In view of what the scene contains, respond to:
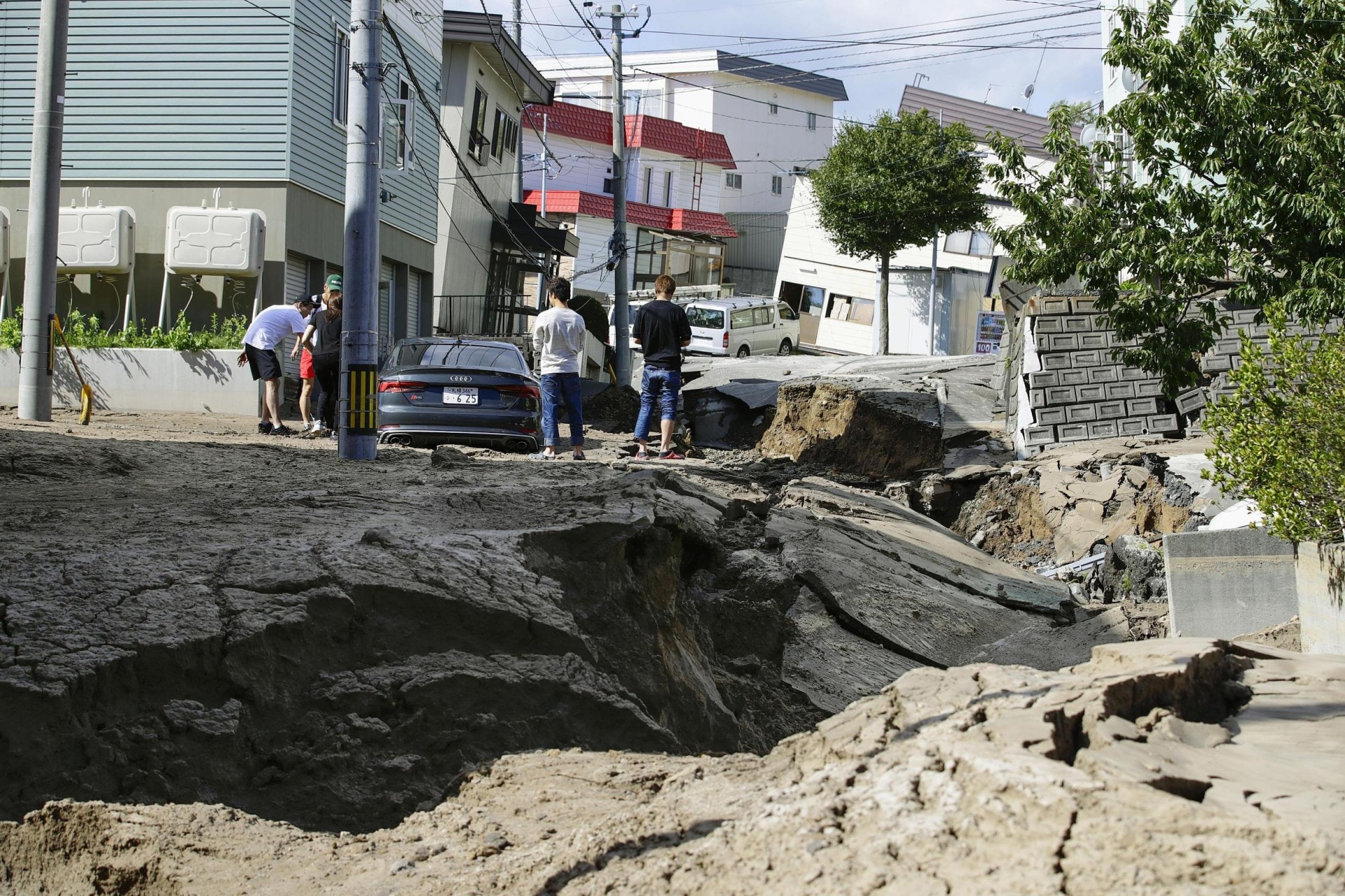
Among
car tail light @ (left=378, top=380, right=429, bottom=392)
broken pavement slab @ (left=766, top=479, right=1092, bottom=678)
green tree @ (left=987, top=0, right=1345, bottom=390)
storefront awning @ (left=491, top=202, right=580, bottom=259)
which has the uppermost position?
storefront awning @ (left=491, top=202, right=580, bottom=259)

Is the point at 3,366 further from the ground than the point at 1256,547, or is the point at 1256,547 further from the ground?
the point at 3,366

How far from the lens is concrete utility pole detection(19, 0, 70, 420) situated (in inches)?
498

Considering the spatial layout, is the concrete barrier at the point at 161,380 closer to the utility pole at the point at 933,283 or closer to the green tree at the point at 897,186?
the green tree at the point at 897,186

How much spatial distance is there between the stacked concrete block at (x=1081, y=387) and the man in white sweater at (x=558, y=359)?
6.62m

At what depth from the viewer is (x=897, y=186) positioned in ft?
137

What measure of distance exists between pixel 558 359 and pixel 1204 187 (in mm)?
6024

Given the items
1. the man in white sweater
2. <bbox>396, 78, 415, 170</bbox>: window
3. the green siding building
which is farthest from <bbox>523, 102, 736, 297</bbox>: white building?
the man in white sweater

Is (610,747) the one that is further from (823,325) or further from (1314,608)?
(823,325)

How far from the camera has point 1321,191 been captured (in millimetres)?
10070

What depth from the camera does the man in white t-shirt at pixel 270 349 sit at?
12664 millimetres

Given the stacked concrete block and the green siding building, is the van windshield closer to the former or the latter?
the green siding building

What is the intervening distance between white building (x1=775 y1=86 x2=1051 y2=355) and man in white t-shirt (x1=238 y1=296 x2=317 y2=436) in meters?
32.0

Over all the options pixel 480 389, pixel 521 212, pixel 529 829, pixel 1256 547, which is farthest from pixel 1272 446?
pixel 521 212

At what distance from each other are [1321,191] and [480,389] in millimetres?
7529
